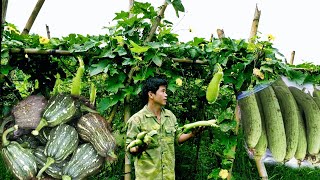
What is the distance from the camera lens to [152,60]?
126 inches

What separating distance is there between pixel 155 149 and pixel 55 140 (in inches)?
42.8

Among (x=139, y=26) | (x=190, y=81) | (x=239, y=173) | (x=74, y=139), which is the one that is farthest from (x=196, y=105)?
(x=74, y=139)

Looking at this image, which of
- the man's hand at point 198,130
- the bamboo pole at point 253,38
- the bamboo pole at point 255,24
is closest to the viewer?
the man's hand at point 198,130

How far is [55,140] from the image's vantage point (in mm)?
1988

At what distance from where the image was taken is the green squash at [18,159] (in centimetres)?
207

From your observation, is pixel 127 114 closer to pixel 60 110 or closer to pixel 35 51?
pixel 35 51

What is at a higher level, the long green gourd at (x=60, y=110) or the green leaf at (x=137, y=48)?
the green leaf at (x=137, y=48)

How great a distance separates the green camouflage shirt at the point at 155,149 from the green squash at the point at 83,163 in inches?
33.5

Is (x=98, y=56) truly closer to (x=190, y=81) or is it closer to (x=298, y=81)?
(x=190, y=81)

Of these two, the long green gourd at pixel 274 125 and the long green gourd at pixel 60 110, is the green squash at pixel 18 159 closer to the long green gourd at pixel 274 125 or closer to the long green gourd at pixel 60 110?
the long green gourd at pixel 60 110

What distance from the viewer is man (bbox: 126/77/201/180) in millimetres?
2971

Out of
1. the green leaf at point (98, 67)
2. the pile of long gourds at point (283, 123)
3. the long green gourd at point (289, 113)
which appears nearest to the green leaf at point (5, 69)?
the green leaf at point (98, 67)

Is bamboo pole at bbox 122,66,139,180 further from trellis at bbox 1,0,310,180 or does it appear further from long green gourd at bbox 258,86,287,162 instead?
long green gourd at bbox 258,86,287,162

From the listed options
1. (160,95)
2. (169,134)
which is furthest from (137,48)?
(169,134)
